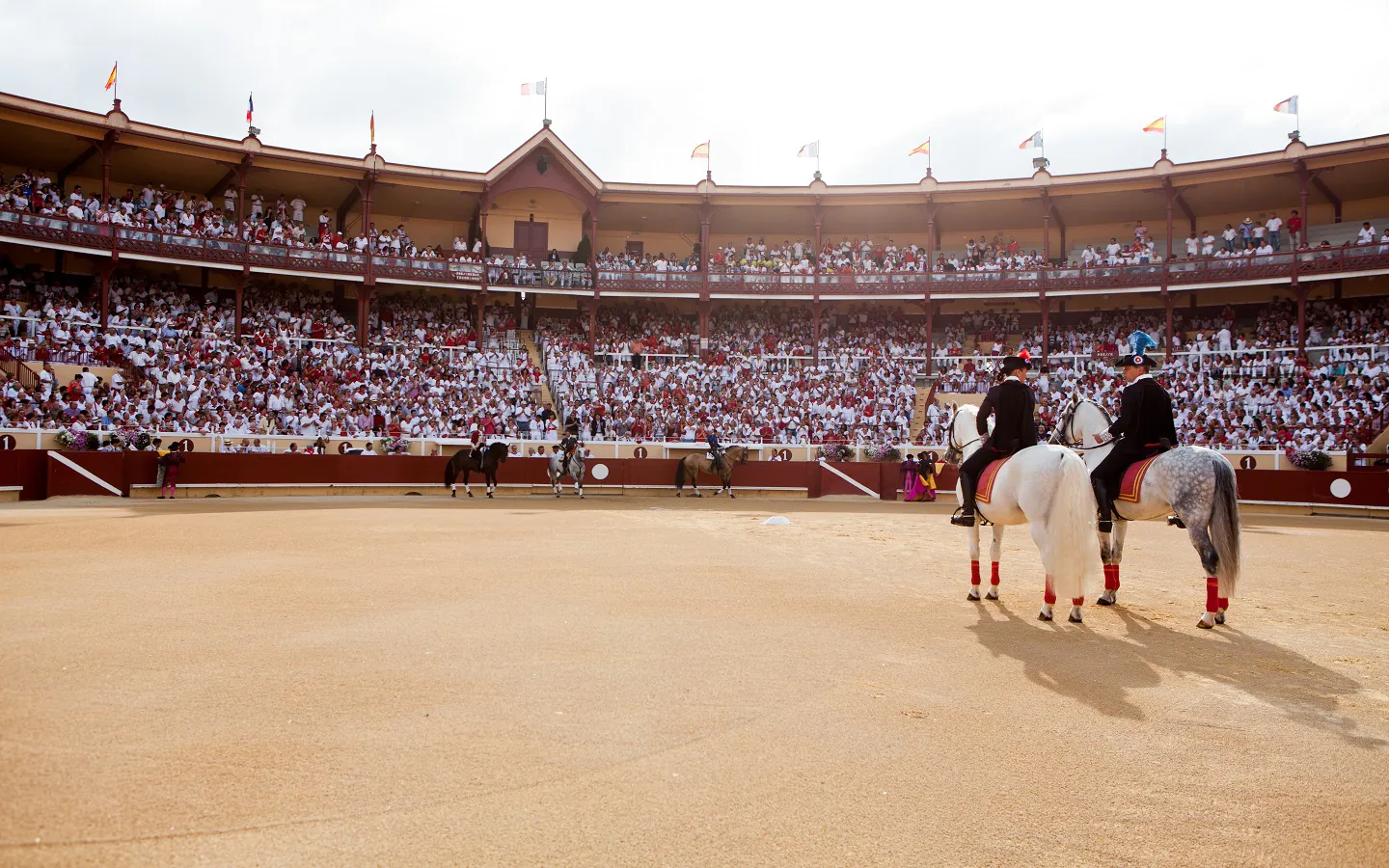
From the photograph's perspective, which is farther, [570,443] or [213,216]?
[213,216]

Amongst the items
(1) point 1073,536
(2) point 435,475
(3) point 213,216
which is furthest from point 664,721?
(3) point 213,216

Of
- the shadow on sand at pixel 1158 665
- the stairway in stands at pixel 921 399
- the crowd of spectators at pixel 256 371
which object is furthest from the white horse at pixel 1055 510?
the stairway in stands at pixel 921 399

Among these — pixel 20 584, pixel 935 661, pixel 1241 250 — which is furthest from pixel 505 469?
pixel 1241 250

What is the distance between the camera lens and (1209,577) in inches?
315

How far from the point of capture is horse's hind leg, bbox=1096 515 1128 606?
902cm

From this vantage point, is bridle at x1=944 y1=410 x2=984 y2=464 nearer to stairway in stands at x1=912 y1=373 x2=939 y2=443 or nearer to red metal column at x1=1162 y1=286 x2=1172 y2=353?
stairway in stands at x1=912 y1=373 x2=939 y2=443

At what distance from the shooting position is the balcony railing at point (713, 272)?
29297 mm

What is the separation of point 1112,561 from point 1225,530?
149 centimetres

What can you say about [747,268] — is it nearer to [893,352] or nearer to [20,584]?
[893,352]

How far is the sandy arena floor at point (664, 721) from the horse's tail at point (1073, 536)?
49 cm

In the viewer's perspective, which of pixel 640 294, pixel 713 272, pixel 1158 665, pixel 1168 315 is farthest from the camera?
→ pixel 713 272

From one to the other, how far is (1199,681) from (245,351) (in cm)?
2993

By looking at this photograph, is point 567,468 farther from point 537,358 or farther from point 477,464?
point 537,358

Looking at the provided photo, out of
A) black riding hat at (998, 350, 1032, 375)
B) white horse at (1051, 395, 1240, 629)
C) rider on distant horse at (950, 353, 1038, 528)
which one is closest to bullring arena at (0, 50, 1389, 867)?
white horse at (1051, 395, 1240, 629)
